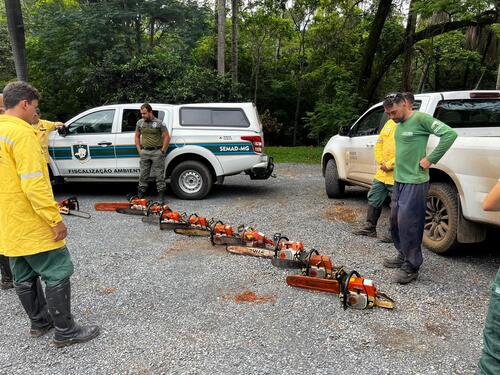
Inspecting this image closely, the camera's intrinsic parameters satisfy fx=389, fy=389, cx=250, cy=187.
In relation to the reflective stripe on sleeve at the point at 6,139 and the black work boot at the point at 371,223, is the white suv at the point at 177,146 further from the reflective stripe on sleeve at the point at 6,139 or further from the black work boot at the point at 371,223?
the reflective stripe on sleeve at the point at 6,139

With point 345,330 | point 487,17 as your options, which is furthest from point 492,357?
point 487,17

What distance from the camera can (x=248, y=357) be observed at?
9.02 feet

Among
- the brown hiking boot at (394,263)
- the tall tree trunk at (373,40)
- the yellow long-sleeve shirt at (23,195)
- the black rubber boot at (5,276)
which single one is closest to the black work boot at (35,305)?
the yellow long-sleeve shirt at (23,195)

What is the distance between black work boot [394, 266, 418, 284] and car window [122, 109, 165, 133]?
5.22 meters

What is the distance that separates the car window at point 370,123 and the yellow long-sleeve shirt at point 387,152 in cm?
114

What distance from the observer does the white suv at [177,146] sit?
24.1ft

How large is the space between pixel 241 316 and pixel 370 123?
4.31 metres

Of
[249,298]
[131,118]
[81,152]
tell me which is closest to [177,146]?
[131,118]

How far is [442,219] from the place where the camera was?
4.49m

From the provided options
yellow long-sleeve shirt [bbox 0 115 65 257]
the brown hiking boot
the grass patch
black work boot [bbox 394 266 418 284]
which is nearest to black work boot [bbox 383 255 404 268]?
the brown hiking boot

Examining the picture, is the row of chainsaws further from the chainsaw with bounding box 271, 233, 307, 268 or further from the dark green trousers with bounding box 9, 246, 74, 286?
the dark green trousers with bounding box 9, 246, 74, 286

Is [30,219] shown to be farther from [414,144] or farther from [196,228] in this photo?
[414,144]

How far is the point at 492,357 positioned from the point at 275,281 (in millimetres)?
2310

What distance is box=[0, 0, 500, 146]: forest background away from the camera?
1388cm
